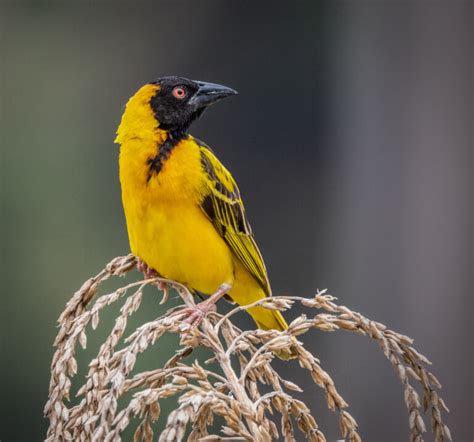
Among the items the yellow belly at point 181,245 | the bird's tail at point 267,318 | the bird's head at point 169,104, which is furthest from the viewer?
the bird's tail at point 267,318

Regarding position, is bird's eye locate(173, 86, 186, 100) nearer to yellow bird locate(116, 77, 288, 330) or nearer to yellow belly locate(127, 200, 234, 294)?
yellow bird locate(116, 77, 288, 330)

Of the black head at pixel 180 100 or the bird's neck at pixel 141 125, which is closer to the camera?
the bird's neck at pixel 141 125

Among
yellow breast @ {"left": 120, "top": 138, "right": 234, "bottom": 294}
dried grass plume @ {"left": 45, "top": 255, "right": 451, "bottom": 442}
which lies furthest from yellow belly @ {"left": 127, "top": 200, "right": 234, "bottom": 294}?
dried grass plume @ {"left": 45, "top": 255, "right": 451, "bottom": 442}

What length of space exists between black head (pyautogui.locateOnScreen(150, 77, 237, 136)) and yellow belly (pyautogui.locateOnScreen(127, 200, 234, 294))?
0.99ft

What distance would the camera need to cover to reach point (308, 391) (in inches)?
240

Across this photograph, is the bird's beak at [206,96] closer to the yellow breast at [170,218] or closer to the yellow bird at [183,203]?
the yellow bird at [183,203]

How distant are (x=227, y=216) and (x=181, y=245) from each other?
0.25m

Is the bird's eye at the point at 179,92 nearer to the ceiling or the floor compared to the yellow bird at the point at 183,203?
nearer to the ceiling

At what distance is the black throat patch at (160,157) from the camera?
110 inches

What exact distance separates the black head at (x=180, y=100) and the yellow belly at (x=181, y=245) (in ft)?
0.99

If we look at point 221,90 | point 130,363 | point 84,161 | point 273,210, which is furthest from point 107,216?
point 130,363

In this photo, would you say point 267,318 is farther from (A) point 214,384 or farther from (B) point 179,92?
(A) point 214,384

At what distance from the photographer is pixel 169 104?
300 centimetres

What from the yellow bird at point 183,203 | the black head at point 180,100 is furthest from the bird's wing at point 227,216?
the black head at point 180,100
